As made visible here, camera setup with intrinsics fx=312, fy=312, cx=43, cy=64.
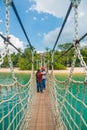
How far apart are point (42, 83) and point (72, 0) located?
215 inches

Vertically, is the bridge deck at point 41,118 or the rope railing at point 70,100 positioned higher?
the rope railing at point 70,100

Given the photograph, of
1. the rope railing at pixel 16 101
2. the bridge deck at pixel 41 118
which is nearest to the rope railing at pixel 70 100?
the bridge deck at pixel 41 118

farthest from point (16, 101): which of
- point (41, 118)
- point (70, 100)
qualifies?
point (41, 118)

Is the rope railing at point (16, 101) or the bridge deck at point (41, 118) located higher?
the rope railing at point (16, 101)

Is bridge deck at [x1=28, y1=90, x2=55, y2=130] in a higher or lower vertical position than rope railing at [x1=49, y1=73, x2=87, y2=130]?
lower

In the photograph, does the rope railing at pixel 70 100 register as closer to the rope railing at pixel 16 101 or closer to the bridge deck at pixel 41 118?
the bridge deck at pixel 41 118

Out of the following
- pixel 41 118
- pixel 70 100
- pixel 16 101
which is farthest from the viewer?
pixel 41 118

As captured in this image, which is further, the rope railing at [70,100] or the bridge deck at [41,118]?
the bridge deck at [41,118]

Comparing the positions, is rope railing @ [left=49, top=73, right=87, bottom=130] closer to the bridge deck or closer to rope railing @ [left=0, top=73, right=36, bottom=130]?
the bridge deck

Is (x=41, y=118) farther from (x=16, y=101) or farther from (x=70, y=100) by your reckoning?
(x=70, y=100)

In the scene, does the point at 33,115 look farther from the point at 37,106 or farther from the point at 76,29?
the point at 76,29

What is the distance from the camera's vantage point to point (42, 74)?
7.38m

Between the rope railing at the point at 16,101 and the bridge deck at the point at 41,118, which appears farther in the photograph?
the bridge deck at the point at 41,118

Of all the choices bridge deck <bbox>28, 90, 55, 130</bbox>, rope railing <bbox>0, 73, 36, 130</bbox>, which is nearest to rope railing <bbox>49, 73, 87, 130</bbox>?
bridge deck <bbox>28, 90, 55, 130</bbox>
